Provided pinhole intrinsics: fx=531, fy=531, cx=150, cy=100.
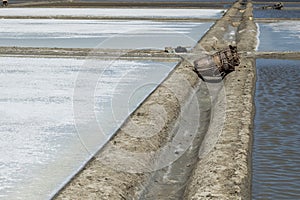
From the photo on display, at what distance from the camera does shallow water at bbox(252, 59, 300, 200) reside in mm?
7090

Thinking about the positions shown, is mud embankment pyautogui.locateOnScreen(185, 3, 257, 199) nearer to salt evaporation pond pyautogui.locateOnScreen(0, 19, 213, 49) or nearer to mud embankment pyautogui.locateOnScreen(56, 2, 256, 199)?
mud embankment pyautogui.locateOnScreen(56, 2, 256, 199)

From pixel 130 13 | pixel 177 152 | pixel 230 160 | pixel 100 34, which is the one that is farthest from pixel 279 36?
pixel 230 160

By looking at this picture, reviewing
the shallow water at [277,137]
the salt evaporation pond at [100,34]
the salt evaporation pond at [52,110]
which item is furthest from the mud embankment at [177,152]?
the salt evaporation pond at [100,34]

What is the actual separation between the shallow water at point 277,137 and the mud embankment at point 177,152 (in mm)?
206

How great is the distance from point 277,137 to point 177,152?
74.3 inches

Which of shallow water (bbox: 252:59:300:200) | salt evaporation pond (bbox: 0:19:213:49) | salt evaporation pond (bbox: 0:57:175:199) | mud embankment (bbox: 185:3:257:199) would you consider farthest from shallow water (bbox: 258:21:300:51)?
mud embankment (bbox: 185:3:257:199)

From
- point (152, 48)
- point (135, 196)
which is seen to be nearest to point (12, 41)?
point (152, 48)

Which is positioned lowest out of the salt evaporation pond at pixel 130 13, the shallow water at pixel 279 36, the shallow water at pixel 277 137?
the salt evaporation pond at pixel 130 13

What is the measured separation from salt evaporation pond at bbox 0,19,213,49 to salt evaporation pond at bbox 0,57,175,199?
462 centimetres

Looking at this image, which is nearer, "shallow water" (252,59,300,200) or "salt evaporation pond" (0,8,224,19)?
"shallow water" (252,59,300,200)

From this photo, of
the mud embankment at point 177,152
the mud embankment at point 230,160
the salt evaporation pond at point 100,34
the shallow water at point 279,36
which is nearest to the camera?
the mud embankment at point 230,160

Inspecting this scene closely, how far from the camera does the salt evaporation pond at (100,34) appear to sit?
76.7 ft

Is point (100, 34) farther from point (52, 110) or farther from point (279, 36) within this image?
point (52, 110)

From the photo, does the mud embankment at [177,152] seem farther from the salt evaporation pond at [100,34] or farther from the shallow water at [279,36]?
the salt evaporation pond at [100,34]
